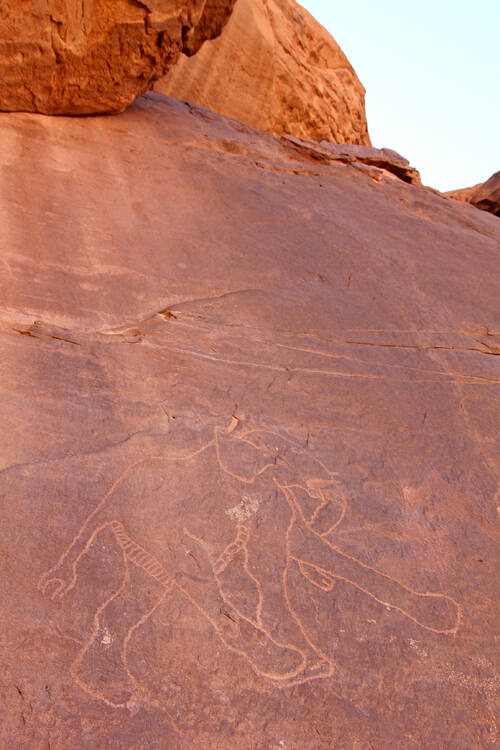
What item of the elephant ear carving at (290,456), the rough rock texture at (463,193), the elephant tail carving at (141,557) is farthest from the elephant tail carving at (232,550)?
the rough rock texture at (463,193)

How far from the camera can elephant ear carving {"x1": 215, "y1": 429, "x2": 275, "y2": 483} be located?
106 inches

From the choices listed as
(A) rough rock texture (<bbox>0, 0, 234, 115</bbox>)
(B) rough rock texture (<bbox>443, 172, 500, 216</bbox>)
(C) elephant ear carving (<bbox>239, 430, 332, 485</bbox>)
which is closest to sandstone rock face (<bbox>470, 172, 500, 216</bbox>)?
(B) rough rock texture (<bbox>443, 172, 500, 216</bbox>)

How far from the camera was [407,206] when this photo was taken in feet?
17.7

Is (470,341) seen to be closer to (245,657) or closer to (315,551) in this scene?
(315,551)

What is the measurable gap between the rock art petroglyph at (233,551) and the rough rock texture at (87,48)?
3714mm

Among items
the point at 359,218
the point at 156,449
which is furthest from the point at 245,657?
the point at 359,218

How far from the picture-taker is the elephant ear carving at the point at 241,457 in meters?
2.68

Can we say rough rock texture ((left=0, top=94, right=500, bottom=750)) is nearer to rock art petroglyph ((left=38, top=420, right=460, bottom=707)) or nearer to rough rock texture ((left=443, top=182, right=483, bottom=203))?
rock art petroglyph ((left=38, top=420, right=460, bottom=707))

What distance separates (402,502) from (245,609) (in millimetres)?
1002

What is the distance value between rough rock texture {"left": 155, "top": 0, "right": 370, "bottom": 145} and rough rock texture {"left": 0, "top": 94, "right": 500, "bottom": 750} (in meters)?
3.08

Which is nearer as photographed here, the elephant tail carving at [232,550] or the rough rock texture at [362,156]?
the elephant tail carving at [232,550]

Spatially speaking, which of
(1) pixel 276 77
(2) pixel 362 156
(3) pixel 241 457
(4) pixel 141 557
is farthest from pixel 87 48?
(4) pixel 141 557

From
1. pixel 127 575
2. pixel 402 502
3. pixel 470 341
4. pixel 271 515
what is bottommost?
pixel 127 575

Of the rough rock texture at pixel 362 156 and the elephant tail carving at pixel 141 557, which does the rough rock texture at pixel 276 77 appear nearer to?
the rough rock texture at pixel 362 156
